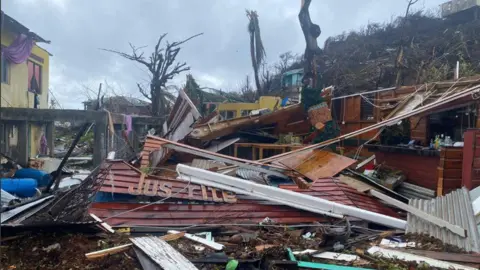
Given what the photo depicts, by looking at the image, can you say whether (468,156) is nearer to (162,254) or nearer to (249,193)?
(249,193)

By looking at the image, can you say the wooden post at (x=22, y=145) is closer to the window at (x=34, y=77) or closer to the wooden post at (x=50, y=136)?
the window at (x=34, y=77)

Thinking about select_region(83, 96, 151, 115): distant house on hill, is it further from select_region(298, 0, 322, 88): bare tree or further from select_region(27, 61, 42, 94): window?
select_region(298, 0, 322, 88): bare tree

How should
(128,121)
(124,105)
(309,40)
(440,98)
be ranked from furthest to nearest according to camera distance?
1. (124,105)
2. (128,121)
3. (309,40)
4. (440,98)

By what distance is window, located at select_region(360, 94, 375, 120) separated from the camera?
10.2m

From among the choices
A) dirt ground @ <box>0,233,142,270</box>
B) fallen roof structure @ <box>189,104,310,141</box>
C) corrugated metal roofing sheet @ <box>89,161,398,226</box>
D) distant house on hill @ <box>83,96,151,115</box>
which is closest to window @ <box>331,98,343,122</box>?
fallen roof structure @ <box>189,104,310,141</box>

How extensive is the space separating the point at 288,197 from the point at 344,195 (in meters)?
0.98

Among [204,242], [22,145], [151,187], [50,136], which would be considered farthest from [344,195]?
[50,136]

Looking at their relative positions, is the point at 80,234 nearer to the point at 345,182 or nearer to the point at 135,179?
Answer: the point at 135,179

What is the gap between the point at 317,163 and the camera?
7.88 m

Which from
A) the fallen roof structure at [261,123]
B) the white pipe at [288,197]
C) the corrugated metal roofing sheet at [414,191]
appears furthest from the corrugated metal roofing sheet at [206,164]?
the corrugated metal roofing sheet at [414,191]

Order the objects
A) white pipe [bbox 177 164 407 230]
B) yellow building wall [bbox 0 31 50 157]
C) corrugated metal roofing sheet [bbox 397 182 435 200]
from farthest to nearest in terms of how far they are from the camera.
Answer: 1. yellow building wall [bbox 0 31 50 157]
2. corrugated metal roofing sheet [bbox 397 182 435 200]
3. white pipe [bbox 177 164 407 230]

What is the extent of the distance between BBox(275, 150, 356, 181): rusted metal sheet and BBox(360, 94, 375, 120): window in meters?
2.72

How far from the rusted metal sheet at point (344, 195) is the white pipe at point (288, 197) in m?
0.35

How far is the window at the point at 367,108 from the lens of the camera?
10.2 metres
